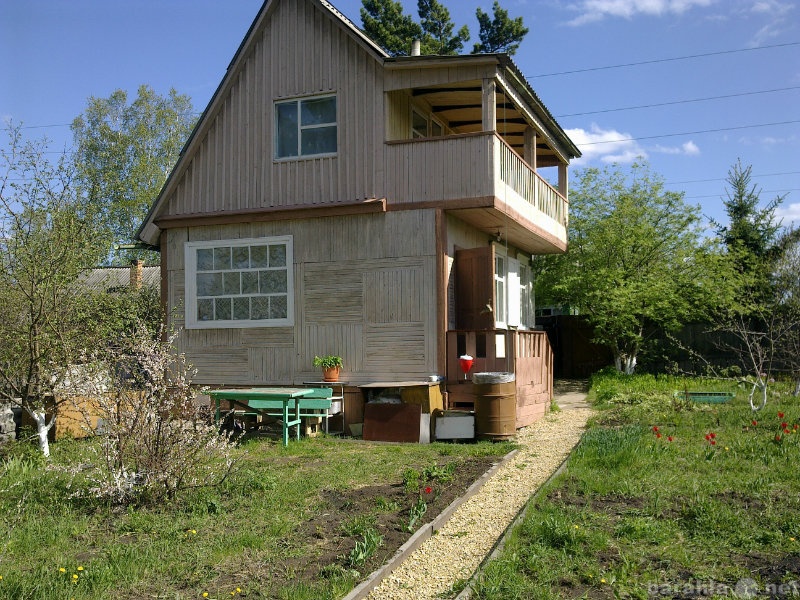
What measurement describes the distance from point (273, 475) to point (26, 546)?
2.94 metres

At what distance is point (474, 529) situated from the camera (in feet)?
22.7

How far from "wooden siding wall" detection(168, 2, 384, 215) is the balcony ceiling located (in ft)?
4.88

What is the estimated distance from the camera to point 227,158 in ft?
48.2

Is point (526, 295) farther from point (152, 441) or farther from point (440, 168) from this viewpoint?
point (152, 441)

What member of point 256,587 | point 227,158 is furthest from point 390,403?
point 256,587

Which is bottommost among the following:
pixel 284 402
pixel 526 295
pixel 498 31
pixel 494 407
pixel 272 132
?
pixel 494 407

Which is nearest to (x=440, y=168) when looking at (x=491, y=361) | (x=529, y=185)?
(x=529, y=185)

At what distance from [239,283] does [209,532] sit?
8.46 m

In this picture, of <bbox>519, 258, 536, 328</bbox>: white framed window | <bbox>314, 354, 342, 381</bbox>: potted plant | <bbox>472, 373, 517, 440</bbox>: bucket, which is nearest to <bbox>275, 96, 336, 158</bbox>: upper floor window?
<bbox>314, 354, 342, 381</bbox>: potted plant

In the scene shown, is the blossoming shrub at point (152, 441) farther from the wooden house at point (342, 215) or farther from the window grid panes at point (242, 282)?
the window grid panes at point (242, 282)

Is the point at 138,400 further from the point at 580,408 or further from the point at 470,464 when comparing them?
the point at 580,408

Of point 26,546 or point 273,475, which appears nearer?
point 26,546

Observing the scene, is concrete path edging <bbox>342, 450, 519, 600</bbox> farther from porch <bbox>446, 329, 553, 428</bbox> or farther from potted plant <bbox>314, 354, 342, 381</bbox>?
potted plant <bbox>314, 354, 342, 381</bbox>

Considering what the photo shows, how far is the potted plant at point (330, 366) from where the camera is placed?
13227 millimetres
